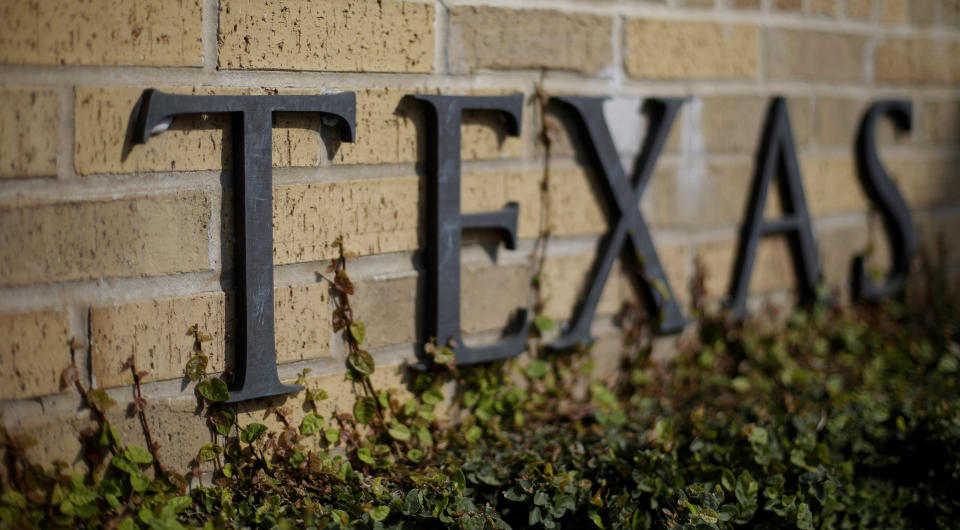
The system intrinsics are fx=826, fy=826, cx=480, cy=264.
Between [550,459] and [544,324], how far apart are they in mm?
397

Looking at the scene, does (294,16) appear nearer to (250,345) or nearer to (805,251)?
(250,345)

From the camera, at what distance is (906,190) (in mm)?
2959

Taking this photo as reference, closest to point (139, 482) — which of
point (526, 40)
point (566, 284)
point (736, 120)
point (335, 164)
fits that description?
point (335, 164)

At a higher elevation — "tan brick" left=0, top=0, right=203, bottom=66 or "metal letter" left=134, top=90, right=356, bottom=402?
"tan brick" left=0, top=0, right=203, bottom=66

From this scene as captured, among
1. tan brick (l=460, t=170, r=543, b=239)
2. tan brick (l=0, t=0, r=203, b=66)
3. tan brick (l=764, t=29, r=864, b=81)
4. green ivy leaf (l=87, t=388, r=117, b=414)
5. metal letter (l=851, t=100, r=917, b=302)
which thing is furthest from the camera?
metal letter (l=851, t=100, r=917, b=302)

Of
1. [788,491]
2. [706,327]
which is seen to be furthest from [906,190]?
[788,491]

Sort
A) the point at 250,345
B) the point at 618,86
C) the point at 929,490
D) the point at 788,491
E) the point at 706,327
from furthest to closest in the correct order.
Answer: the point at 706,327 → the point at 618,86 → the point at 929,490 → the point at 788,491 → the point at 250,345

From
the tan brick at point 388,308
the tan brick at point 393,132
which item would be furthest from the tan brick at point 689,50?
the tan brick at point 388,308

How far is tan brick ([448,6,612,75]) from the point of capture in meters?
1.97

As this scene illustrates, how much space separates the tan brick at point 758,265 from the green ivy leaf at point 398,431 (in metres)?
1.10

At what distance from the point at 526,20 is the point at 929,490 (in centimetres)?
149

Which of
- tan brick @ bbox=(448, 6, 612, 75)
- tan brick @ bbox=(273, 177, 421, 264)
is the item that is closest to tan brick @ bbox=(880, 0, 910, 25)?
tan brick @ bbox=(448, 6, 612, 75)

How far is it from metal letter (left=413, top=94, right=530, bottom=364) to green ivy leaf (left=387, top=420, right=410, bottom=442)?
21cm

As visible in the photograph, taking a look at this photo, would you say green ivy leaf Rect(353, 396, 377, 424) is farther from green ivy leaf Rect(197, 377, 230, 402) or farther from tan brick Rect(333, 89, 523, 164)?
tan brick Rect(333, 89, 523, 164)
